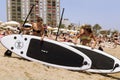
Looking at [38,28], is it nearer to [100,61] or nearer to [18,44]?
[18,44]

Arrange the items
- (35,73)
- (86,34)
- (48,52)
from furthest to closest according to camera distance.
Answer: (86,34), (48,52), (35,73)

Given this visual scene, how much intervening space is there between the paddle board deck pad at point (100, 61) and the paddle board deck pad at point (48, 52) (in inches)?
13.5

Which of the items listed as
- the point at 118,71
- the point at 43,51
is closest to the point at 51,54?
the point at 43,51

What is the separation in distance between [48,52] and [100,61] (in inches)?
57.3

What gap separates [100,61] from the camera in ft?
35.0

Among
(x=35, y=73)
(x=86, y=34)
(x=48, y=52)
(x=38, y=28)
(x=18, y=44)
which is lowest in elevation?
(x=35, y=73)

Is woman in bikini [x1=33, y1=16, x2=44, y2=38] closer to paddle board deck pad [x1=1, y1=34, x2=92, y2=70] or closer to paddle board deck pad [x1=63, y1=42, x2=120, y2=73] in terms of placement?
paddle board deck pad [x1=1, y1=34, x2=92, y2=70]

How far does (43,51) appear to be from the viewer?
10.6 metres

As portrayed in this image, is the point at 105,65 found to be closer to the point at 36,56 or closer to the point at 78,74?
the point at 78,74

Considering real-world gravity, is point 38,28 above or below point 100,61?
above

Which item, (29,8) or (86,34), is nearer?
(86,34)

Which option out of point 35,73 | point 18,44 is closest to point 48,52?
point 18,44

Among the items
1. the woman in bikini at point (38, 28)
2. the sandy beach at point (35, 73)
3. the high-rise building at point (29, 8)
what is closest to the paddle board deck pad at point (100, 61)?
the sandy beach at point (35, 73)

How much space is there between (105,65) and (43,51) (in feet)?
5.76
